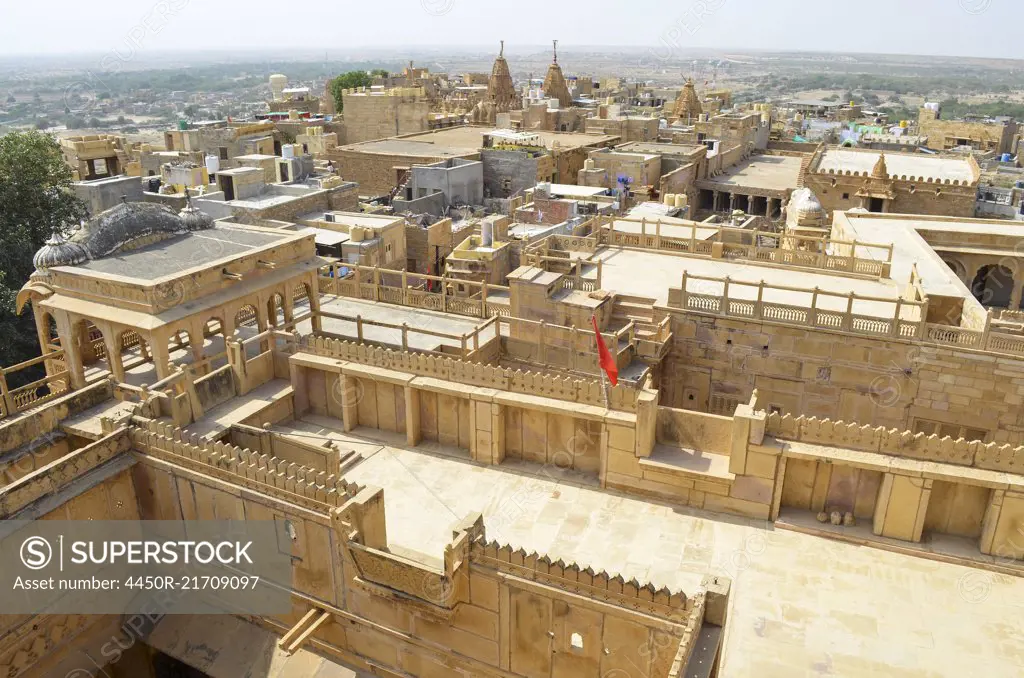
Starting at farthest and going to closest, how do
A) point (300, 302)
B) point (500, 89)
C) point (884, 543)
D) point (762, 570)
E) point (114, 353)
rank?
point (500, 89)
point (300, 302)
point (114, 353)
point (884, 543)
point (762, 570)

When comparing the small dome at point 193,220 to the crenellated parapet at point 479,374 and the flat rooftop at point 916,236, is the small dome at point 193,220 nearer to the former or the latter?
the crenellated parapet at point 479,374

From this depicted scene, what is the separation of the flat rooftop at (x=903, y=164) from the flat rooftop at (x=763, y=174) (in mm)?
2912

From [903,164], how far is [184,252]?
45.6 metres

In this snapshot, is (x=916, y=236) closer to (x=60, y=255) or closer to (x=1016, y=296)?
(x=1016, y=296)

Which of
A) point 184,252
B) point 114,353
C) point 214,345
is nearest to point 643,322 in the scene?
point 214,345

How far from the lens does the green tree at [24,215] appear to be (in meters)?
28.6

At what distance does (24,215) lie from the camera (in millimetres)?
31438

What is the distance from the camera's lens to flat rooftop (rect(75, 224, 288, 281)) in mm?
19719

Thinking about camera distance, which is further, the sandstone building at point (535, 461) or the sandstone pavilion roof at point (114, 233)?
the sandstone pavilion roof at point (114, 233)

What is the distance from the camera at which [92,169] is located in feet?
176

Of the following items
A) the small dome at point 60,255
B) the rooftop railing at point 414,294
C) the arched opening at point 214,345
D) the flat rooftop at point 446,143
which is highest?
Answer: the small dome at point 60,255

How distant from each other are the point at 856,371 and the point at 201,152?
1977 inches

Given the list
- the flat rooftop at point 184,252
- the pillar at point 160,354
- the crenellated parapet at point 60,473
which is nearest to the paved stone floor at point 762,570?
the crenellated parapet at point 60,473

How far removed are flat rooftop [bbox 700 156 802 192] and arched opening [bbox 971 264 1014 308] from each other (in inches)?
765
